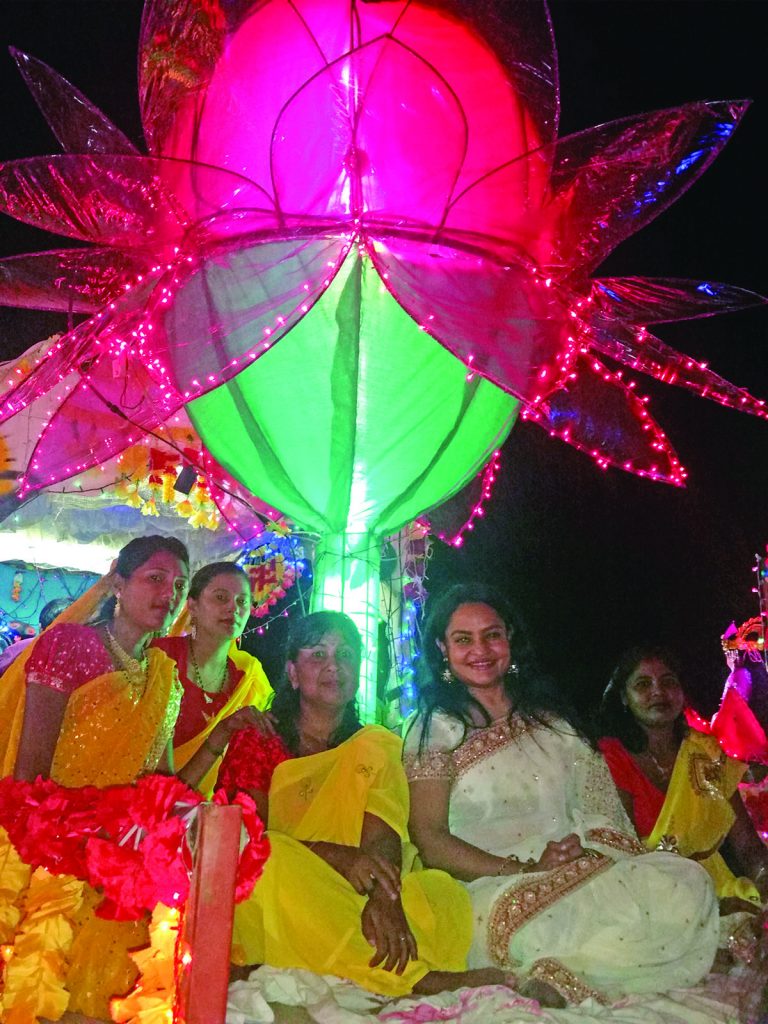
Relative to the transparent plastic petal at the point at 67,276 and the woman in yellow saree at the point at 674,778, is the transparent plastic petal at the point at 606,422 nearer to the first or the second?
the woman in yellow saree at the point at 674,778

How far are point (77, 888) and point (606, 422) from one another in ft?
8.17

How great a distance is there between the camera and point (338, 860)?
2986 millimetres

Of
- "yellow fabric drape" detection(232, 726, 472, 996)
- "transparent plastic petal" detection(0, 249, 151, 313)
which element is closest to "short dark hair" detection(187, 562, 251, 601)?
"transparent plastic petal" detection(0, 249, 151, 313)

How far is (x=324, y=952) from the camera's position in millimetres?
2766

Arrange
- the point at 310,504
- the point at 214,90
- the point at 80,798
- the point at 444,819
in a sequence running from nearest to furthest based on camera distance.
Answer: the point at 80,798 → the point at 444,819 → the point at 214,90 → the point at 310,504

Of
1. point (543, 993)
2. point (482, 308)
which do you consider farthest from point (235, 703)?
point (482, 308)

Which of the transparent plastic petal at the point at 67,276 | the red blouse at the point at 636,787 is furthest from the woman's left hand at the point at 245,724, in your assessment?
the transparent plastic petal at the point at 67,276

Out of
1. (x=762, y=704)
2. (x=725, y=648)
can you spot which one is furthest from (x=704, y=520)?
(x=762, y=704)

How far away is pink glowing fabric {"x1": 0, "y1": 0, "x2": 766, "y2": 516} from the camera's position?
128 inches

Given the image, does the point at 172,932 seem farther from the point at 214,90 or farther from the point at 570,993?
the point at 214,90

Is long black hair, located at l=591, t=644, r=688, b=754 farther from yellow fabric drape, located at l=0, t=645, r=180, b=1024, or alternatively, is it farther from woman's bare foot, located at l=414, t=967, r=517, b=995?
yellow fabric drape, located at l=0, t=645, r=180, b=1024

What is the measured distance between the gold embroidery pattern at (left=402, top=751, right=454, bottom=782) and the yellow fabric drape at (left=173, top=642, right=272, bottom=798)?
793 mm

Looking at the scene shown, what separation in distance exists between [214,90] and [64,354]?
1.15m

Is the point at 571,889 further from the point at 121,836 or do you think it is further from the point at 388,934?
the point at 121,836
